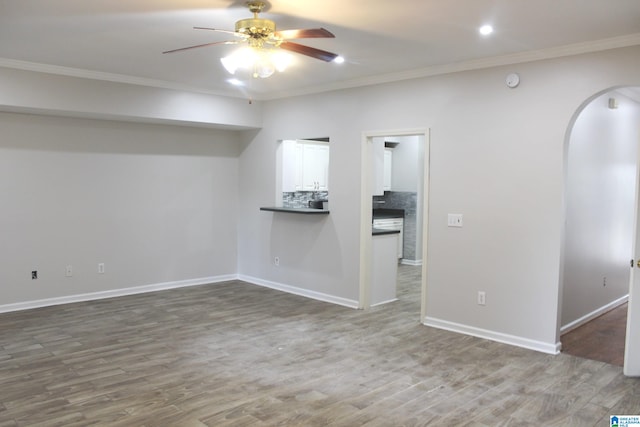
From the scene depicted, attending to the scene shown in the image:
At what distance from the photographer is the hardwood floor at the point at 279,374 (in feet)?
10.2

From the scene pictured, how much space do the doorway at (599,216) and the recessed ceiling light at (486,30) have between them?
1277 millimetres

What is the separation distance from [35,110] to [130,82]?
101 centimetres

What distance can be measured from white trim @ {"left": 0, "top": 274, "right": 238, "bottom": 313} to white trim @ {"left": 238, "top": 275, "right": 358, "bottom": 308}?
40cm

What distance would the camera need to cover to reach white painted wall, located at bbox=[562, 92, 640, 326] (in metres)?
4.84

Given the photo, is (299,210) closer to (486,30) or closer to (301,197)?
(301,197)

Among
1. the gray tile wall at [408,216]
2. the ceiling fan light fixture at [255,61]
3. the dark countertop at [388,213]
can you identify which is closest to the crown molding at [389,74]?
the ceiling fan light fixture at [255,61]

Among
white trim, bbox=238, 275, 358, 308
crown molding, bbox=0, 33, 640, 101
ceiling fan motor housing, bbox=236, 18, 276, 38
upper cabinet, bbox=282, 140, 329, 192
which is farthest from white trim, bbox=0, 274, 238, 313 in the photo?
ceiling fan motor housing, bbox=236, 18, 276, 38

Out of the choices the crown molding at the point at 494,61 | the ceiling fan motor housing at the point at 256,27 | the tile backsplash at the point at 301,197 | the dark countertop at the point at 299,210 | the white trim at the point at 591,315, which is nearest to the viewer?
the ceiling fan motor housing at the point at 256,27

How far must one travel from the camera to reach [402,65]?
4809 millimetres

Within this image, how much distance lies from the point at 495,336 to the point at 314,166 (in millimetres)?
4051

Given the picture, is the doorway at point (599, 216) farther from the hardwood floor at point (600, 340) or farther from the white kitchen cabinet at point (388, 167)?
the white kitchen cabinet at point (388, 167)

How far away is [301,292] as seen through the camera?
637 cm

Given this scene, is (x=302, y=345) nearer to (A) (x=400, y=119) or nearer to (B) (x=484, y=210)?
(B) (x=484, y=210)

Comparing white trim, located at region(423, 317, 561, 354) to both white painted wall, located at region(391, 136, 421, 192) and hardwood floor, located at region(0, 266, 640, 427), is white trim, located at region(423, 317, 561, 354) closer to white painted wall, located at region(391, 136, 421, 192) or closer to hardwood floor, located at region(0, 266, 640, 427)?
hardwood floor, located at region(0, 266, 640, 427)
